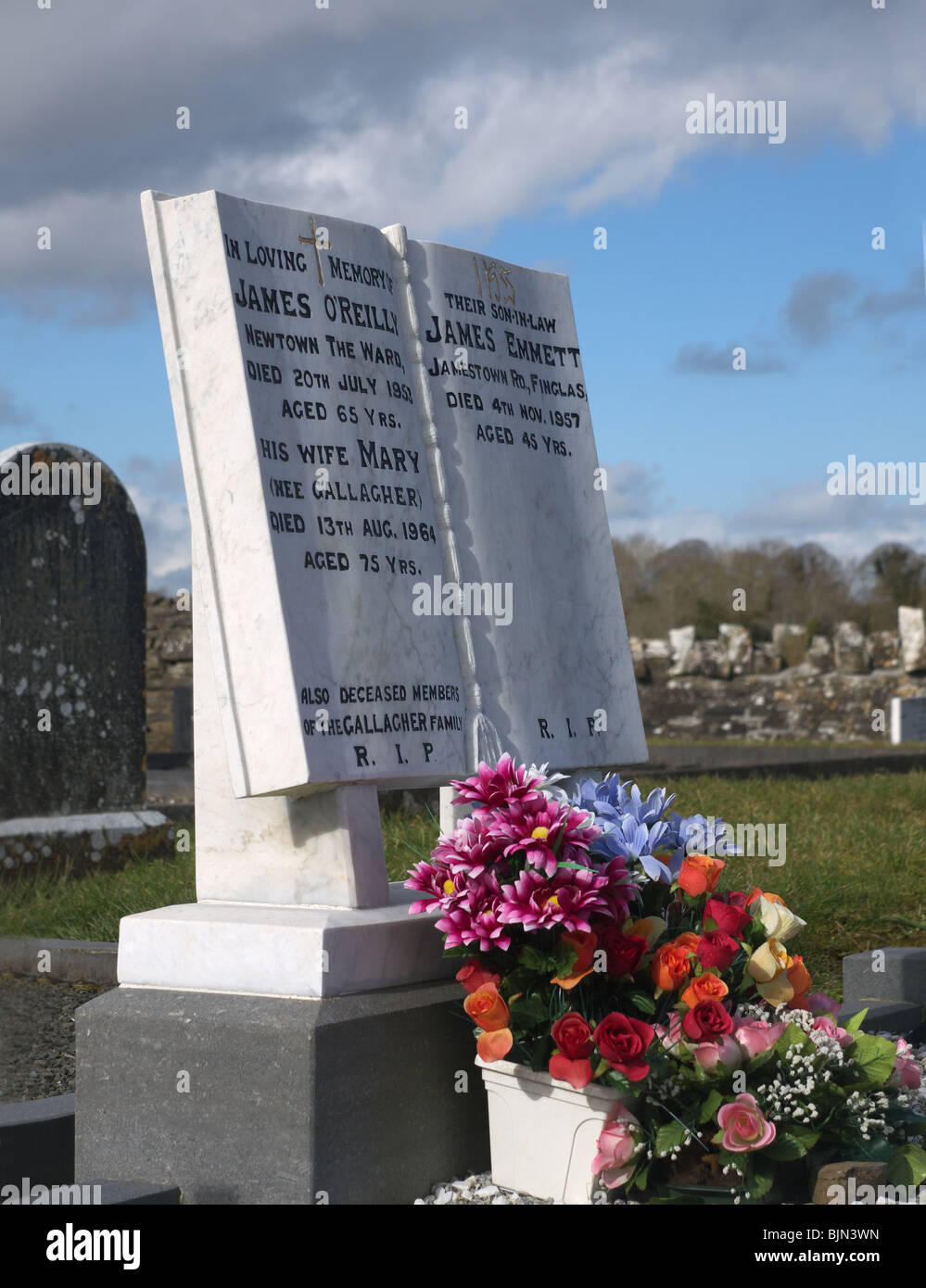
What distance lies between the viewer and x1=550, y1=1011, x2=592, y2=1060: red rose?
269cm

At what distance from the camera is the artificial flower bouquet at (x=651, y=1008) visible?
2.69 m

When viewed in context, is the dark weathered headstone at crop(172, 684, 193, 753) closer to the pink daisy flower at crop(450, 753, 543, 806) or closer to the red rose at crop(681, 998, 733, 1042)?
the pink daisy flower at crop(450, 753, 543, 806)

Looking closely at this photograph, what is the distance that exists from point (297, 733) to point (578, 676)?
1076 millimetres

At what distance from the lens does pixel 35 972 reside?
16.5ft

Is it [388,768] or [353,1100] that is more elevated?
[388,768]

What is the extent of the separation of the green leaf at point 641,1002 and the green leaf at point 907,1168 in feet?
1.87

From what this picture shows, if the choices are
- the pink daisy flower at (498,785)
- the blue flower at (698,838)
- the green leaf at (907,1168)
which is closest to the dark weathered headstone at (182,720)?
the blue flower at (698,838)

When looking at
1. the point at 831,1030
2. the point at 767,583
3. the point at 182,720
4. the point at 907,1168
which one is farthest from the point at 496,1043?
the point at 767,583
